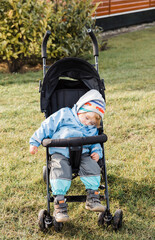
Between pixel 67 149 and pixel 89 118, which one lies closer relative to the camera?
pixel 67 149

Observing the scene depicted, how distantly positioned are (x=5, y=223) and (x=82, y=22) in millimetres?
6142

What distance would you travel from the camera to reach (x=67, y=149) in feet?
9.49

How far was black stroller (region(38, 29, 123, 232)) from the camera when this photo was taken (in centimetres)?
270

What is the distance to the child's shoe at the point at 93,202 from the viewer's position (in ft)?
8.64

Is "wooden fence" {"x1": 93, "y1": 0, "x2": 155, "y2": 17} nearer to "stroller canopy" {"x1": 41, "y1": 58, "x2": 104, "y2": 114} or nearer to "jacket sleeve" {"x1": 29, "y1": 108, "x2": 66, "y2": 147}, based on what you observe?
"stroller canopy" {"x1": 41, "y1": 58, "x2": 104, "y2": 114}

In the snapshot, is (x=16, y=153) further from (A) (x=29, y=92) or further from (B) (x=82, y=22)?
(B) (x=82, y=22)

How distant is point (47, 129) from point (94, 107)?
50cm

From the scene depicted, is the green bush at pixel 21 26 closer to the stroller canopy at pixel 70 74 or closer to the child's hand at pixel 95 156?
the stroller canopy at pixel 70 74

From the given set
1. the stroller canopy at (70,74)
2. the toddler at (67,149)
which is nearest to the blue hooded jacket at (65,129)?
the toddler at (67,149)

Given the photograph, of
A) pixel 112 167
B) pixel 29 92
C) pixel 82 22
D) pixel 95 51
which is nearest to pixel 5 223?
pixel 112 167

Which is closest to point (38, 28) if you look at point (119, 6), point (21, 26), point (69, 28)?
point (21, 26)

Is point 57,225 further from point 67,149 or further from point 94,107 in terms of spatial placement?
point 94,107

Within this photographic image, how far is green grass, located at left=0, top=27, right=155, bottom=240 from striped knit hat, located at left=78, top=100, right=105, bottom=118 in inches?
31.8

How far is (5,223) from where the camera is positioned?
2.81 metres
